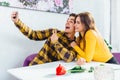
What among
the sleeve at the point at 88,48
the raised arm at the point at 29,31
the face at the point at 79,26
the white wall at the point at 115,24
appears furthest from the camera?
the white wall at the point at 115,24

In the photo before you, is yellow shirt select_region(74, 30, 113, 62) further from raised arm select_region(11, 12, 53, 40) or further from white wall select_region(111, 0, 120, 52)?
white wall select_region(111, 0, 120, 52)

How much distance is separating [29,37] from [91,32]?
0.70 m

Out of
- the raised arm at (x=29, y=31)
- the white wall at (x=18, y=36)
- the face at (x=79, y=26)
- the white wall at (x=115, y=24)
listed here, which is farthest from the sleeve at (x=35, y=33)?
the white wall at (x=115, y=24)

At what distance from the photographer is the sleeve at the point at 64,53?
5.87 ft

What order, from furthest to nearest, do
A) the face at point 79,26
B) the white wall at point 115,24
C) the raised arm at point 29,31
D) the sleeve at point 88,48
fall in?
the white wall at point 115,24, the raised arm at point 29,31, the face at point 79,26, the sleeve at point 88,48

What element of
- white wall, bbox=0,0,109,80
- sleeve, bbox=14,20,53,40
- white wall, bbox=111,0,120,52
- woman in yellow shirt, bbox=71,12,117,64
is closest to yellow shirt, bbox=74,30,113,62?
woman in yellow shirt, bbox=71,12,117,64

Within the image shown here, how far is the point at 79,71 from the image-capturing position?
4.50 ft

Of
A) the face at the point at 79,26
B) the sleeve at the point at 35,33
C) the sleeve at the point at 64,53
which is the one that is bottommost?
the sleeve at the point at 64,53

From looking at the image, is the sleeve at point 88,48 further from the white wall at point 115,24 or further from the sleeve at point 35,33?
the white wall at point 115,24

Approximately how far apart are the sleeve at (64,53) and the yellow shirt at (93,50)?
78 millimetres

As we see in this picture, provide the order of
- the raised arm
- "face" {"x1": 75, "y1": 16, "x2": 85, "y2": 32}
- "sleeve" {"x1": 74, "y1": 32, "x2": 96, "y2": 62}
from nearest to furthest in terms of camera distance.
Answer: "sleeve" {"x1": 74, "y1": 32, "x2": 96, "y2": 62} → "face" {"x1": 75, "y1": 16, "x2": 85, "y2": 32} → the raised arm

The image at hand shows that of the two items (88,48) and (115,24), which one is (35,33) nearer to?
(88,48)

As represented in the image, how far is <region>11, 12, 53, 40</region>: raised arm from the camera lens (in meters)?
2.09

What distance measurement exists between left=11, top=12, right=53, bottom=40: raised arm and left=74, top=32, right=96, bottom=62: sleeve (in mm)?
463
